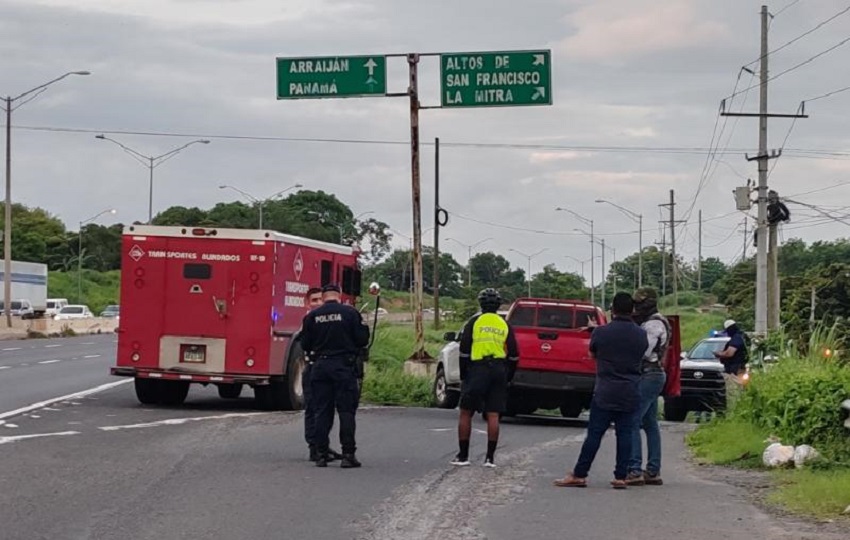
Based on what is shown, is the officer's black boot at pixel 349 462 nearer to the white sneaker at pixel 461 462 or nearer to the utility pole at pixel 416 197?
the white sneaker at pixel 461 462

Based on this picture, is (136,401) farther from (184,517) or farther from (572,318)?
(184,517)

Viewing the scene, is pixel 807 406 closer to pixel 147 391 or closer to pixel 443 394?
pixel 443 394

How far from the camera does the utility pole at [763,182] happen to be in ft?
129

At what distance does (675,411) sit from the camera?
25422 millimetres

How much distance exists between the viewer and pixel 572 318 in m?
21.3

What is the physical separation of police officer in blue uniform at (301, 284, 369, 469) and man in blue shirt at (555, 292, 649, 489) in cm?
260

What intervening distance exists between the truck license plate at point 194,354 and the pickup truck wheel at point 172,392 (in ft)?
3.77

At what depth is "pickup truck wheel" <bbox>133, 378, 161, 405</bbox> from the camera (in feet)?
71.1

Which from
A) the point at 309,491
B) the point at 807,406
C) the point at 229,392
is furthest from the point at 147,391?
the point at 807,406

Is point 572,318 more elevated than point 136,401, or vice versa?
point 572,318

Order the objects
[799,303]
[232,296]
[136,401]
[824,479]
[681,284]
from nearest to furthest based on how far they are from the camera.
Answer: [824,479] → [232,296] → [136,401] → [799,303] → [681,284]

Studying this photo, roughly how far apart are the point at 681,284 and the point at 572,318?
10318cm

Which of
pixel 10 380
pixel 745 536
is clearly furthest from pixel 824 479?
pixel 10 380

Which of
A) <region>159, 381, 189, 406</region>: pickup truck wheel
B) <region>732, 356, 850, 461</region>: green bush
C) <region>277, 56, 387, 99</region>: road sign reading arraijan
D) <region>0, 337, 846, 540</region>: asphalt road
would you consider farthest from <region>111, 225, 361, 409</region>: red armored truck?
<region>732, 356, 850, 461</region>: green bush
